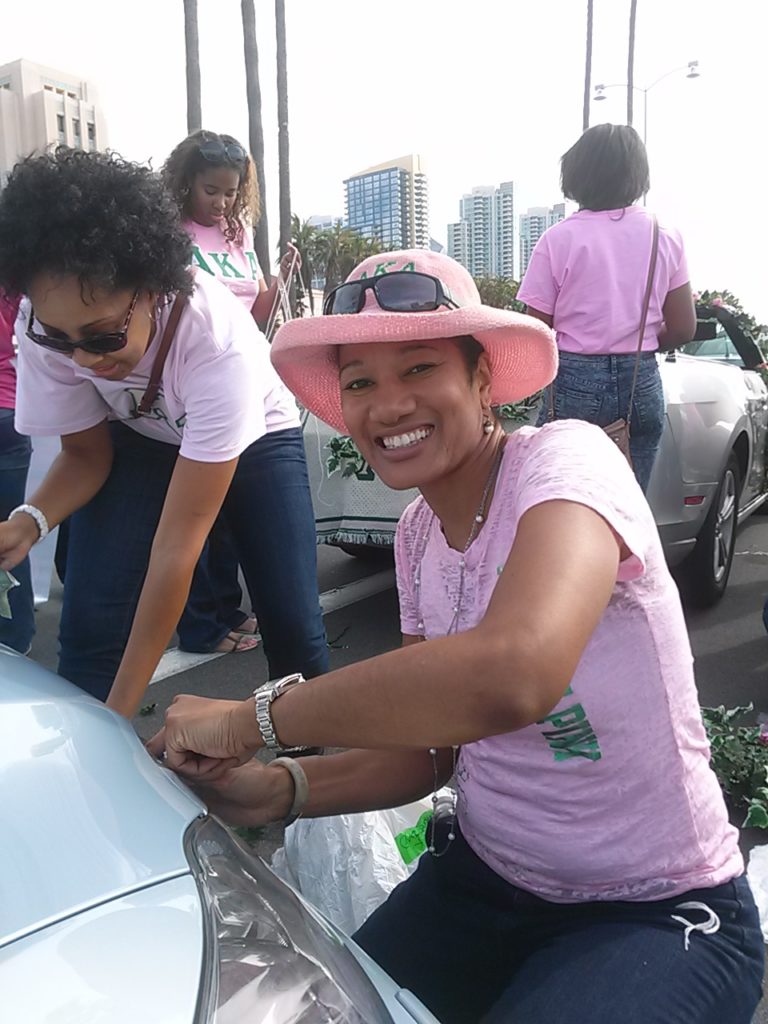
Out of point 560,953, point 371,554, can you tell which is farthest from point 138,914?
point 371,554

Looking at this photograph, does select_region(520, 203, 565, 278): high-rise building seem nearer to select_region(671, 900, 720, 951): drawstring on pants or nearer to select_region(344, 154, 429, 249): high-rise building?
select_region(344, 154, 429, 249): high-rise building

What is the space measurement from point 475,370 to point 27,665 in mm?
868

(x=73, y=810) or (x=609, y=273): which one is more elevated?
(x=609, y=273)

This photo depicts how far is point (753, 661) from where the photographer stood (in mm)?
3748

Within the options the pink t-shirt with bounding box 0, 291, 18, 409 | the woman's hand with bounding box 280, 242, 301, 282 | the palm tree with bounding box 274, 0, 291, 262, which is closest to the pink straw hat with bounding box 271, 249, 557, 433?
the pink t-shirt with bounding box 0, 291, 18, 409

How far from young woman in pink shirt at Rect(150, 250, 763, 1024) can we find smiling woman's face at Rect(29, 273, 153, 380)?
1.36 feet

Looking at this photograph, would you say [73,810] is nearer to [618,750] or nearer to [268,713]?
[268,713]

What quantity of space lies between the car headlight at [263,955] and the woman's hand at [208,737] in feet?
0.42

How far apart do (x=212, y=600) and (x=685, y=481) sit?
2.18 metres

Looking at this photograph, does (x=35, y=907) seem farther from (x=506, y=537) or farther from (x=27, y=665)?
(x=506, y=537)

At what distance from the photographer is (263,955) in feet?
3.03

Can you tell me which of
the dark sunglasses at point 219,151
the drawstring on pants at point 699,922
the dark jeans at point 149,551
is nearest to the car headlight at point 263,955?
the drawstring on pants at point 699,922

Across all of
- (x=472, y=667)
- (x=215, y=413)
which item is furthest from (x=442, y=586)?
(x=215, y=413)

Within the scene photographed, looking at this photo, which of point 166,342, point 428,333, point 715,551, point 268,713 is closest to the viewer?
point 268,713
